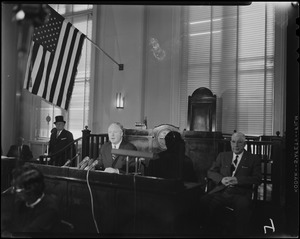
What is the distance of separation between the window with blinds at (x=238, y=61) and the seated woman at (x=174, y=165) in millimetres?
206

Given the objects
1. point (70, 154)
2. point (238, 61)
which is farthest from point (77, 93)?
point (238, 61)

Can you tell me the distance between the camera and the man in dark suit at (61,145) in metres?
1.88

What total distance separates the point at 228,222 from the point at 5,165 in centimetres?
140

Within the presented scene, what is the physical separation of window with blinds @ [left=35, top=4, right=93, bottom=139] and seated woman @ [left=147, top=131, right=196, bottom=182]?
0.64 m

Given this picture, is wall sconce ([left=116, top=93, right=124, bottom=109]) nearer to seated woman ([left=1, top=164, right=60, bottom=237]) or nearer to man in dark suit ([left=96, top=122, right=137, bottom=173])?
man in dark suit ([left=96, top=122, right=137, bottom=173])

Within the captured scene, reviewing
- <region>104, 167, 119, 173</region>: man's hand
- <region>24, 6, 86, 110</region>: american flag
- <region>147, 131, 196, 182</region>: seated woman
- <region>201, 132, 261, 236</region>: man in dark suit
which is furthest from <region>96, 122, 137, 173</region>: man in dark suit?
<region>201, 132, 261, 236</region>: man in dark suit

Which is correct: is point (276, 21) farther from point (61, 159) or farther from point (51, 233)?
point (51, 233)

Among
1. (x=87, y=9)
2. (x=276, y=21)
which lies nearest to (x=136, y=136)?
(x=87, y=9)

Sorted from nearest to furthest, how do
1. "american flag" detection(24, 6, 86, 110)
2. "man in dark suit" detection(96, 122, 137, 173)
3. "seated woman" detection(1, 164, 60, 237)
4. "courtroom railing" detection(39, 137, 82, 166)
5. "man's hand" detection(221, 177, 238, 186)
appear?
"seated woman" detection(1, 164, 60, 237)
"man's hand" detection(221, 177, 238, 186)
"man in dark suit" detection(96, 122, 137, 173)
"courtroom railing" detection(39, 137, 82, 166)
"american flag" detection(24, 6, 86, 110)

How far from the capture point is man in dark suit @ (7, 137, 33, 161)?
163 cm

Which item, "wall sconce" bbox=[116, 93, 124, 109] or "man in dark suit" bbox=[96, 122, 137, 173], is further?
"wall sconce" bbox=[116, 93, 124, 109]

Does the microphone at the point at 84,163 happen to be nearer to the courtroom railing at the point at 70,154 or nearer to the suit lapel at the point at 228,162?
the courtroom railing at the point at 70,154

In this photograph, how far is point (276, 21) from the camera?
1620mm

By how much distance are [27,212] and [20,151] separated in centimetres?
40
